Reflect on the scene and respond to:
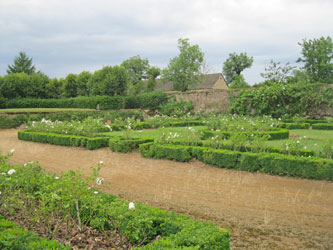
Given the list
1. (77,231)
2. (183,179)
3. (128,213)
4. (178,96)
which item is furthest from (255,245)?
(178,96)

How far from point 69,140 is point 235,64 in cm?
4056

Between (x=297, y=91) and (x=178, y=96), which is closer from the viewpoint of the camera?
(x=297, y=91)

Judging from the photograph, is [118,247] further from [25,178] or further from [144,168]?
[144,168]

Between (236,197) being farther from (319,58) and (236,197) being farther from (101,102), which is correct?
(319,58)

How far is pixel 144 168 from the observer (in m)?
7.31

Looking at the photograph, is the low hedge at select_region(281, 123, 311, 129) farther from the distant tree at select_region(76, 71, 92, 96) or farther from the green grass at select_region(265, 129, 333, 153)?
the distant tree at select_region(76, 71, 92, 96)

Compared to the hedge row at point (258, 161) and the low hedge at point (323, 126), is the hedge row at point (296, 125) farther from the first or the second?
the hedge row at point (258, 161)

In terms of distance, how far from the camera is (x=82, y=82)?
94.7 feet

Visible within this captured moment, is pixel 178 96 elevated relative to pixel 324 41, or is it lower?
lower

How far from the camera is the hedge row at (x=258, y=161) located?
6.01 metres

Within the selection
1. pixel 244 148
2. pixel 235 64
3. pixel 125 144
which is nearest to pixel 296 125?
pixel 244 148

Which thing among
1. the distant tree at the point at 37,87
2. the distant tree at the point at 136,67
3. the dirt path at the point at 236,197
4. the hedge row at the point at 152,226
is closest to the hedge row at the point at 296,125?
the dirt path at the point at 236,197

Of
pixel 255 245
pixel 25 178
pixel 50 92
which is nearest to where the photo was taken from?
pixel 255 245

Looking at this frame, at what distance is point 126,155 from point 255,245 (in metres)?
5.92
